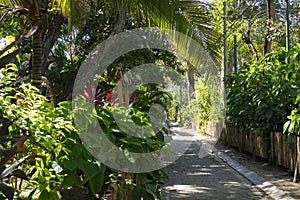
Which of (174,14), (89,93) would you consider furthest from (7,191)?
(174,14)

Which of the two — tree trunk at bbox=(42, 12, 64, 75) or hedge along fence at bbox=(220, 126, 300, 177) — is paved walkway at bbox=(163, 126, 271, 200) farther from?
tree trunk at bbox=(42, 12, 64, 75)

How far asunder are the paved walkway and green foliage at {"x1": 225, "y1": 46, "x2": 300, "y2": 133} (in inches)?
49.6

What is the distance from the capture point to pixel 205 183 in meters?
7.11

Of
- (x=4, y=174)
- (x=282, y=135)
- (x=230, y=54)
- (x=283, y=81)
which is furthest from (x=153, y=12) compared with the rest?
(x=230, y=54)

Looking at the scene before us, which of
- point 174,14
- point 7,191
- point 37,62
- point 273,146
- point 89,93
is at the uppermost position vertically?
point 174,14

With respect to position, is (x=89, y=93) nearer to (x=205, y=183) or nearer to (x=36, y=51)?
(x=36, y=51)

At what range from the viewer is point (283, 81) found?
7.60m

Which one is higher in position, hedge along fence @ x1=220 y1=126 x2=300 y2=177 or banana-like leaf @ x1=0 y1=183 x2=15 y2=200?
banana-like leaf @ x1=0 y1=183 x2=15 y2=200

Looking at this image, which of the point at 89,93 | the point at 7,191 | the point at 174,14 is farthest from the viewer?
the point at 174,14

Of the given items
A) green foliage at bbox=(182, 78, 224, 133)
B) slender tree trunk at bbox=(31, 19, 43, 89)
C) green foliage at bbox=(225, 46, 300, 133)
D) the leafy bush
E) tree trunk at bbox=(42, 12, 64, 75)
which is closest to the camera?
the leafy bush

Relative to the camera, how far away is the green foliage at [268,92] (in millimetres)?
7320

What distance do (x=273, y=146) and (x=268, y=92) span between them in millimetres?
1103

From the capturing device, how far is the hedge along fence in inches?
278

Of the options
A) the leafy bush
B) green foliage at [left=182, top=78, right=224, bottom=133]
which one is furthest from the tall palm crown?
green foliage at [left=182, top=78, right=224, bottom=133]
